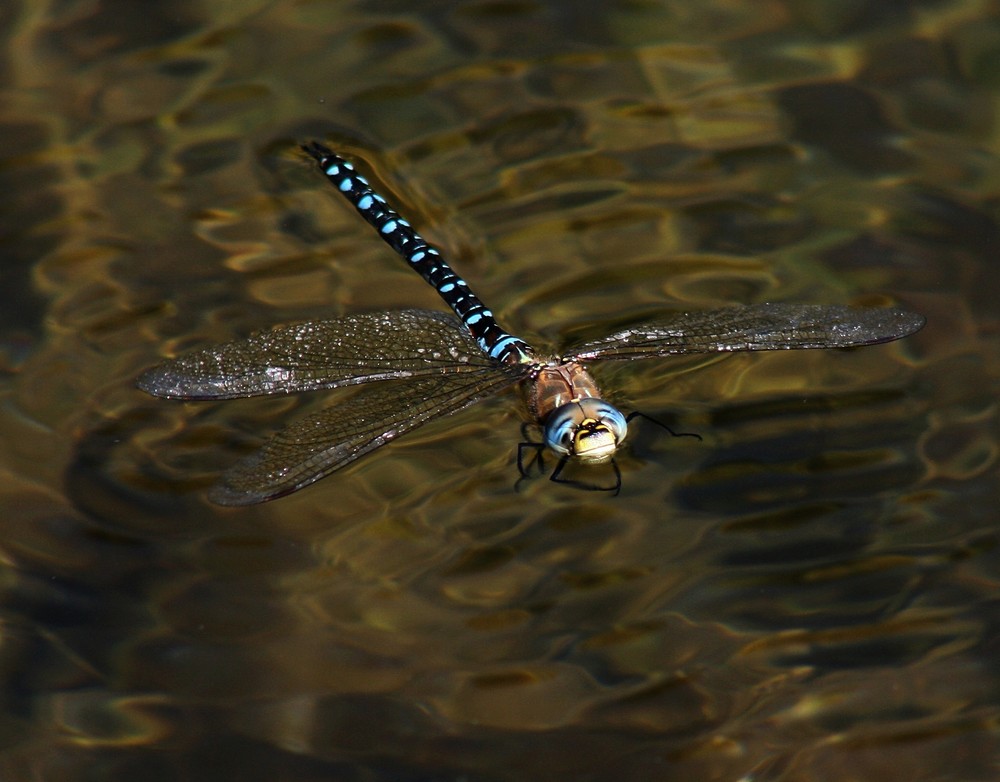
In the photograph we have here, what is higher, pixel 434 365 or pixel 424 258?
pixel 424 258

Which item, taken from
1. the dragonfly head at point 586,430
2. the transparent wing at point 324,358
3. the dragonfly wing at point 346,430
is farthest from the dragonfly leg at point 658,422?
the transparent wing at point 324,358

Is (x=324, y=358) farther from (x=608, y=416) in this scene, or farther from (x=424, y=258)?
(x=608, y=416)

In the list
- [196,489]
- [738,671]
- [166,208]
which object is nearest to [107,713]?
[196,489]

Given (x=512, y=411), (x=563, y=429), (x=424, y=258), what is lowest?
(x=512, y=411)

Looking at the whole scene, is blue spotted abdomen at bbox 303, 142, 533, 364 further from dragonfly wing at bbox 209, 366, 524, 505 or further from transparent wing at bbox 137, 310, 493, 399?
dragonfly wing at bbox 209, 366, 524, 505

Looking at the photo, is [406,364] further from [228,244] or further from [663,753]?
[663,753]

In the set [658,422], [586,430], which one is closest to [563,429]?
[586,430]

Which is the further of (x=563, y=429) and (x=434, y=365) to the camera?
(x=434, y=365)
